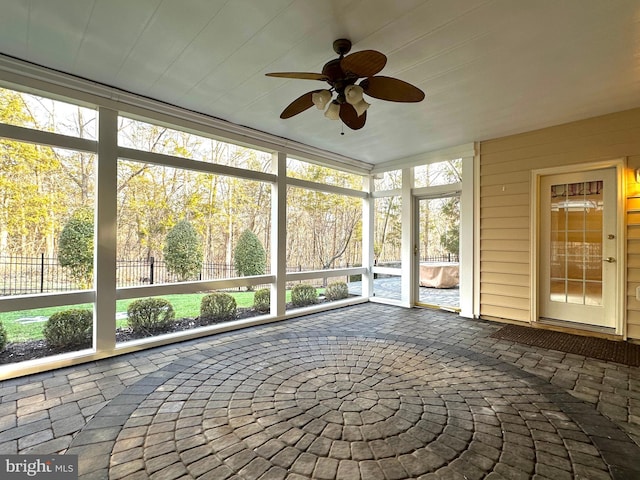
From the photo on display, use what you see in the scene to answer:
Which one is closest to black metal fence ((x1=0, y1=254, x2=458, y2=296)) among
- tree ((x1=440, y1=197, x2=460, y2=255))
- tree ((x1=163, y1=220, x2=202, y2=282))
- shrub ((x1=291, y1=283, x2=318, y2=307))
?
tree ((x1=163, y1=220, x2=202, y2=282))

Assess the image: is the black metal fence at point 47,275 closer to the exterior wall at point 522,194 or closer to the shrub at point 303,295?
the shrub at point 303,295

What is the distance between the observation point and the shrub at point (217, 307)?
4543mm

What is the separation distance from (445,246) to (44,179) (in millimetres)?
6737

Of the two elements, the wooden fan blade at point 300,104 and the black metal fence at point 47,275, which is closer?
the wooden fan blade at point 300,104

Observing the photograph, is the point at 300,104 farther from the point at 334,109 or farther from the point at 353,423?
the point at 353,423

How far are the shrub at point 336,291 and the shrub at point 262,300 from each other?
1358mm

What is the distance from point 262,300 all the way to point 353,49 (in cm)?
388

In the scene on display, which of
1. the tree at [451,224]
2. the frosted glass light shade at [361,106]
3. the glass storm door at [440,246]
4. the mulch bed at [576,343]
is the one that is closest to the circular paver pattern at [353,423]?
the mulch bed at [576,343]

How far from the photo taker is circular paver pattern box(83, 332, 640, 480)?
165 cm

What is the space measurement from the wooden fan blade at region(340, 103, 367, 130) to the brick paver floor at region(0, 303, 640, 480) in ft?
7.52

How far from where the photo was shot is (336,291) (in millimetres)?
6211

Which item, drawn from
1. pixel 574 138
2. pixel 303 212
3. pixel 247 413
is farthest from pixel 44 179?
pixel 574 138

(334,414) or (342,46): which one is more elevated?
(342,46)

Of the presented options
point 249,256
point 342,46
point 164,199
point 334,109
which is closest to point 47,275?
point 164,199
